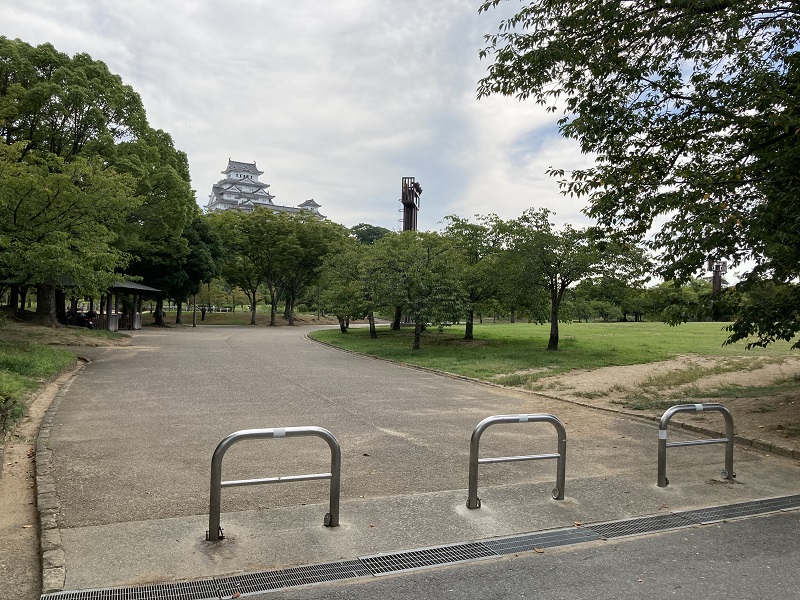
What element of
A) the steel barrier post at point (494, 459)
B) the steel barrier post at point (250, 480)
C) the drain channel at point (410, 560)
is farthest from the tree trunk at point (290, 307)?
the drain channel at point (410, 560)

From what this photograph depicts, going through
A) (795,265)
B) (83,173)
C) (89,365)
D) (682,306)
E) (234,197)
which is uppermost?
(234,197)

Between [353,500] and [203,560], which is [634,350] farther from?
[203,560]

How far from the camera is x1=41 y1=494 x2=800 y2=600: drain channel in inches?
131

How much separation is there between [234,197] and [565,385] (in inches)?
3547

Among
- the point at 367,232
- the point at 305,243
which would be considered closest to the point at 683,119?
the point at 305,243

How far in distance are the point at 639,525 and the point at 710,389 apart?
30.5ft

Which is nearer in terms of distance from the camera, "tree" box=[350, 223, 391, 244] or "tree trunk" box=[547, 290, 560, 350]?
"tree trunk" box=[547, 290, 560, 350]

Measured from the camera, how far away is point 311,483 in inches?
222

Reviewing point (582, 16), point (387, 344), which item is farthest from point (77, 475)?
point (387, 344)

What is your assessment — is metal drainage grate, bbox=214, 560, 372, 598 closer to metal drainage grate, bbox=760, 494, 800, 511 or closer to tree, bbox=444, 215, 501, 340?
metal drainage grate, bbox=760, 494, 800, 511

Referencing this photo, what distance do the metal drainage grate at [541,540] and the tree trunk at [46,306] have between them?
2559 centimetres

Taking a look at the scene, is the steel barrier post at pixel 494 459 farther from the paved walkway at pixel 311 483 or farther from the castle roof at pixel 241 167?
the castle roof at pixel 241 167

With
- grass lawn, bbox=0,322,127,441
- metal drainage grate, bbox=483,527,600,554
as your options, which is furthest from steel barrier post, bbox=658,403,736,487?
grass lawn, bbox=0,322,127,441

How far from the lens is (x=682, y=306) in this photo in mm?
9219
